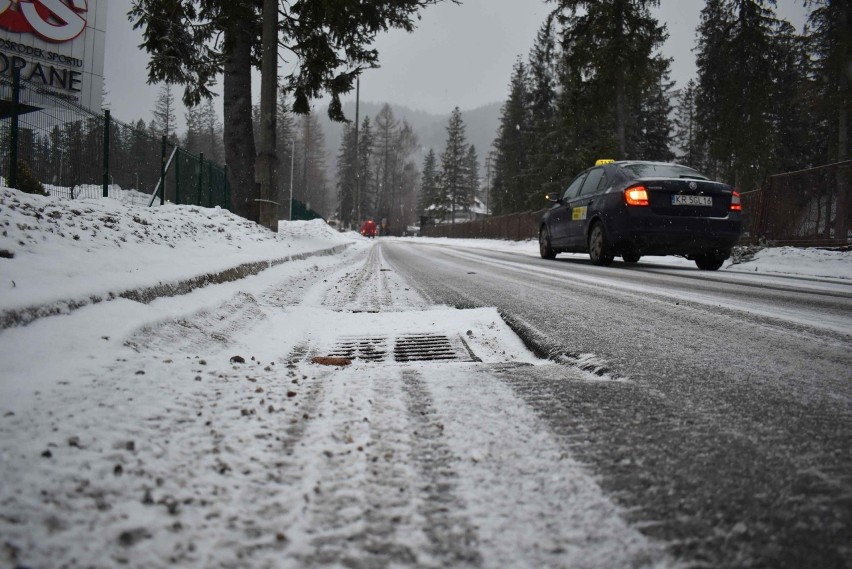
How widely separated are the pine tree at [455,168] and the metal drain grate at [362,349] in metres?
61.7

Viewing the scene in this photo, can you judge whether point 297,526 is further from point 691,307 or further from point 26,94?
point 26,94

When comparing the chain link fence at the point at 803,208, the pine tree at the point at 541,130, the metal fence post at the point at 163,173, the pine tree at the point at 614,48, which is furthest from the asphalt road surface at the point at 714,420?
the pine tree at the point at 541,130

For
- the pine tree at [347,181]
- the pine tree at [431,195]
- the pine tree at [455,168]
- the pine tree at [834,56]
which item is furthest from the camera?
the pine tree at [347,181]

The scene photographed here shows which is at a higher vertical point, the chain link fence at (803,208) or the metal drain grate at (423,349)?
the chain link fence at (803,208)

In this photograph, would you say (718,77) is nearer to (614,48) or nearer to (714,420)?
(614,48)

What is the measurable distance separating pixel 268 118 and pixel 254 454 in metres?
10.5

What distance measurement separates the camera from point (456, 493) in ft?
2.81

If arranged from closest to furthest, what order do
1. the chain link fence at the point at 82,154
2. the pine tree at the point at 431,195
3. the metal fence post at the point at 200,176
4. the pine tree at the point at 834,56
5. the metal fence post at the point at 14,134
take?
the metal fence post at the point at 14,134 → the chain link fence at the point at 82,154 → the metal fence post at the point at 200,176 → the pine tree at the point at 834,56 → the pine tree at the point at 431,195

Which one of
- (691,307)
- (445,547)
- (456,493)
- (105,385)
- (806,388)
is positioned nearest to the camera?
(445,547)

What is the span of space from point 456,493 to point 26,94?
8921 millimetres

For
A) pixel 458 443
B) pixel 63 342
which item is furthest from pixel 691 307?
pixel 63 342

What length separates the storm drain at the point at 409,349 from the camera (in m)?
2.15

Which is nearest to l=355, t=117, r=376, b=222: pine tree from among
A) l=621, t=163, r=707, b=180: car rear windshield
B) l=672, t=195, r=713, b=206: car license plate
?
l=621, t=163, r=707, b=180: car rear windshield

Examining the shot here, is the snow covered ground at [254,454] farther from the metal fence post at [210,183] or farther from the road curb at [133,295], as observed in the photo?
the metal fence post at [210,183]
